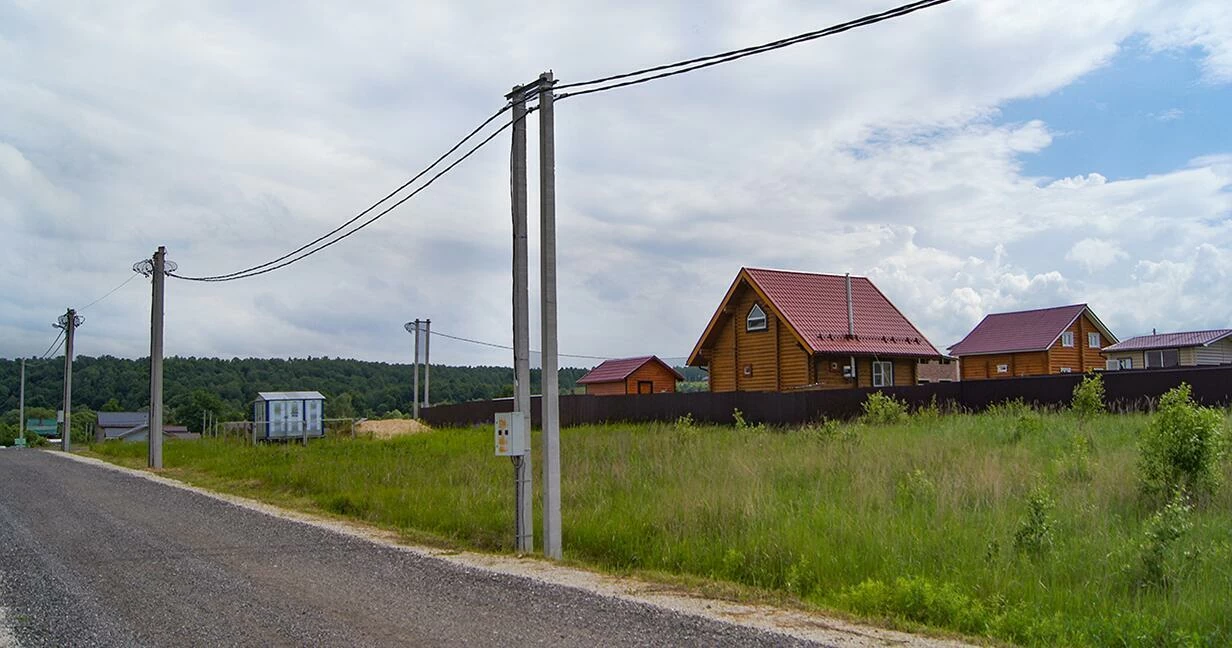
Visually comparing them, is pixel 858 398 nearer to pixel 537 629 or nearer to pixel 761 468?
pixel 761 468

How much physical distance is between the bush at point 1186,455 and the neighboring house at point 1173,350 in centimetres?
3631

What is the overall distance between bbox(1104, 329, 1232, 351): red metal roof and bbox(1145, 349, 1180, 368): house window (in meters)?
0.40

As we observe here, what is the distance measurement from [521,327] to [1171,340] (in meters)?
42.5

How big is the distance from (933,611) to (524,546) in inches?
205

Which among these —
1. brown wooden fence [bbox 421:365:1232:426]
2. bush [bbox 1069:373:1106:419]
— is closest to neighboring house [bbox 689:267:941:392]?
brown wooden fence [bbox 421:365:1232:426]

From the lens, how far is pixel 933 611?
772 centimetres

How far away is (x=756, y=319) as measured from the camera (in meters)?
33.9

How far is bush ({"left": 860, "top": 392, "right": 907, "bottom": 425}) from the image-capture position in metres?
21.8

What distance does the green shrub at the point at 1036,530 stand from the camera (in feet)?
28.5

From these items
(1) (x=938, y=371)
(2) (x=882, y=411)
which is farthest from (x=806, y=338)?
(1) (x=938, y=371)

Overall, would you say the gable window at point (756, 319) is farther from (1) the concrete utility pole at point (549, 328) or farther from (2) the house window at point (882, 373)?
(1) the concrete utility pole at point (549, 328)

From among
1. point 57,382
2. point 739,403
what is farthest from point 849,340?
point 57,382

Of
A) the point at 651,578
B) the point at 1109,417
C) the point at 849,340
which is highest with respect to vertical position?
the point at 849,340

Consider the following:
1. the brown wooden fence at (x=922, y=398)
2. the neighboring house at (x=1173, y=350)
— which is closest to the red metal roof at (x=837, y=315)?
the brown wooden fence at (x=922, y=398)
